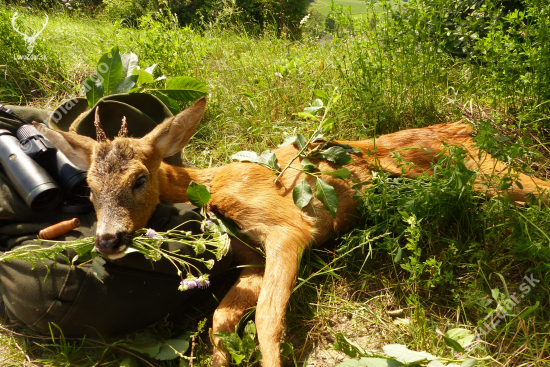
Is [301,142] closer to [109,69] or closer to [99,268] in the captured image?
[99,268]

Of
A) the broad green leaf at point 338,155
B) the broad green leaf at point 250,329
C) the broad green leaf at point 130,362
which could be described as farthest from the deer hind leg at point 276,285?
the broad green leaf at point 130,362

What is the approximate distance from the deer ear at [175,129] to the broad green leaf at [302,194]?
925 millimetres

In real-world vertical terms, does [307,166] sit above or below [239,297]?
above

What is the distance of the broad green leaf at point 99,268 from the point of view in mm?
2359

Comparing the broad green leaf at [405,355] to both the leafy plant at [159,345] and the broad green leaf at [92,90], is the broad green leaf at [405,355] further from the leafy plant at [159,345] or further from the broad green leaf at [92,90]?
the broad green leaf at [92,90]

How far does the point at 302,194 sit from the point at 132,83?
2.17 metres

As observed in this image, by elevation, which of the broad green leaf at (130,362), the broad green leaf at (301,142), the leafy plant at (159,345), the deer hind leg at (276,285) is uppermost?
the broad green leaf at (301,142)

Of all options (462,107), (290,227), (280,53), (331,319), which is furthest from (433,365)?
(280,53)

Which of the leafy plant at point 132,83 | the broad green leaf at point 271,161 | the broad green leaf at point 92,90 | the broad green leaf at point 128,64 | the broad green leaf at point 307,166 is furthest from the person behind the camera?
the broad green leaf at point 128,64

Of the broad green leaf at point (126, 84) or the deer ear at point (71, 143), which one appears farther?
the broad green leaf at point (126, 84)

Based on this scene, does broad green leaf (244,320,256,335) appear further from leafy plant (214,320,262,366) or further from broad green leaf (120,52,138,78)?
broad green leaf (120,52,138,78)

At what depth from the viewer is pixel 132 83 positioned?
3900mm

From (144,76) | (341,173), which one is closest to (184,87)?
(144,76)

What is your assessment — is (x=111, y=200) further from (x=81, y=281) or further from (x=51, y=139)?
(x=51, y=139)
